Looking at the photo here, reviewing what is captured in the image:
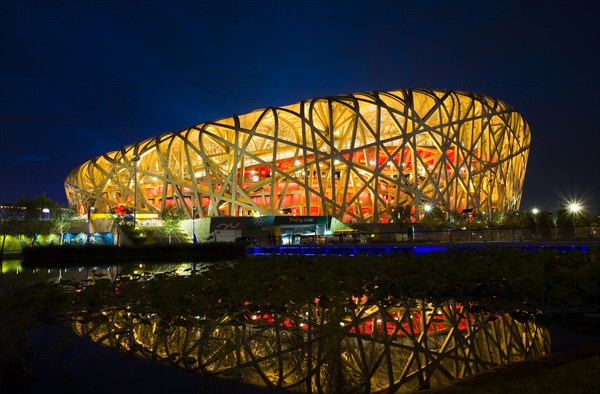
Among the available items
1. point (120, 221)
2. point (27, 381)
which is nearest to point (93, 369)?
point (27, 381)

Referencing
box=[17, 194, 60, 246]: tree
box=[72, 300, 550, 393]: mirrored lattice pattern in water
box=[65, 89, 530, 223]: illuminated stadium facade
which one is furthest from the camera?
box=[65, 89, 530, 223]: illuminated stadium facade

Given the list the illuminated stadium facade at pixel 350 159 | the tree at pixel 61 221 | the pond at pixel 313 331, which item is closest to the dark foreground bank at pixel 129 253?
the tree at pixel 61 221

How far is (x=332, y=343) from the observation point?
19.3 feet

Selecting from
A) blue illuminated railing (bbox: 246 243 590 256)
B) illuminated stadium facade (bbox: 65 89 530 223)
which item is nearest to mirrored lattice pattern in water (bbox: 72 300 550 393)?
blue illuminated railing (bbox: 246 243 590 256)

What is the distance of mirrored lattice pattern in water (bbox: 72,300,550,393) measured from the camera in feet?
16.8

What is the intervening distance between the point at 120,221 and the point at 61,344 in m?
43.1

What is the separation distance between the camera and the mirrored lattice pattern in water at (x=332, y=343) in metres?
5.11

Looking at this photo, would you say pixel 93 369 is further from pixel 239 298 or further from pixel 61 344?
pixel 239 298

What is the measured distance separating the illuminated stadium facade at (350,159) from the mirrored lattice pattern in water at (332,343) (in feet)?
134

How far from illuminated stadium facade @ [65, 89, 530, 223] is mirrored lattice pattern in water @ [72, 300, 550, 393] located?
1610 inches

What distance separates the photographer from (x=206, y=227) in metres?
45.9

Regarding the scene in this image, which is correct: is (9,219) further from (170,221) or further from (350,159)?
(350,159)

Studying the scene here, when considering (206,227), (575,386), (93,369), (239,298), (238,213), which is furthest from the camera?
(238,213)

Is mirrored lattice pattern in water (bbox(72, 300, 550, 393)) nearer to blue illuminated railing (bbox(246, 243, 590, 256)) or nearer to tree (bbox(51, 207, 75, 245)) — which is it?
blue illuminated railing (bbox(246, 243, 590, 256))
